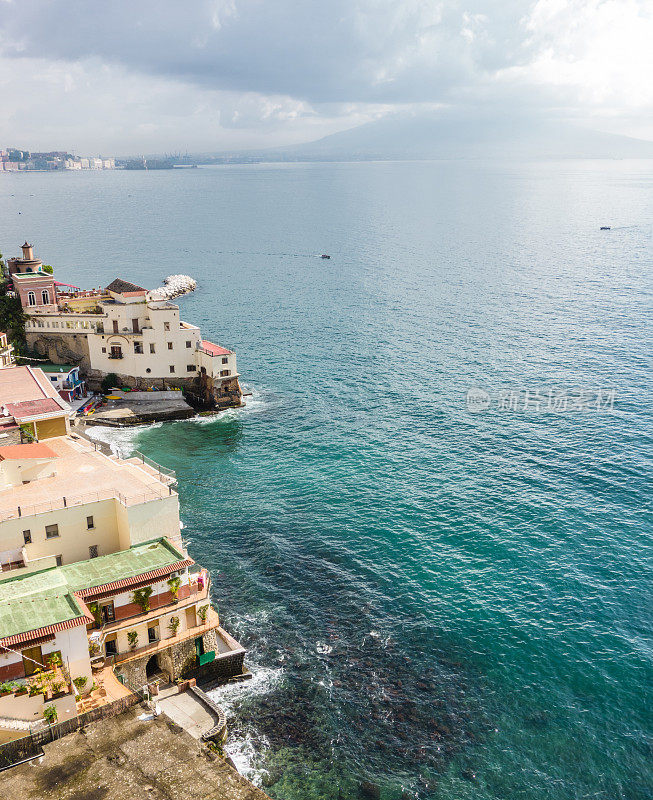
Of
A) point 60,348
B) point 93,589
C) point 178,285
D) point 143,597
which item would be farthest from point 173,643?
point 178,285

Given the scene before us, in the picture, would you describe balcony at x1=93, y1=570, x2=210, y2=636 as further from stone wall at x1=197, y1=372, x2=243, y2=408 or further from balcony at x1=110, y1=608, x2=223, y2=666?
stone wall at x1=197, y1=372, x2=243, y2=408

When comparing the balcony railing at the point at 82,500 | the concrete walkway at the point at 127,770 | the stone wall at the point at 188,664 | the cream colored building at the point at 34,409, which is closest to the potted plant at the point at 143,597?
the stone wall at the point at 188,664

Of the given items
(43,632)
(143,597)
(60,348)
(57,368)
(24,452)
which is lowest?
(143,597)

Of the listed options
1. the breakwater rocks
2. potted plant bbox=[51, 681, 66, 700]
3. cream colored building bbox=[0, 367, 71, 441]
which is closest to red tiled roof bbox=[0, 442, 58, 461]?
cream colored building bbox=[0, 367, 71, 441]

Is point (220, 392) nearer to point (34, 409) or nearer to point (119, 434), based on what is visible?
point (119, 434)

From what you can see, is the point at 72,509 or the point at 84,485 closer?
the point at 72,509

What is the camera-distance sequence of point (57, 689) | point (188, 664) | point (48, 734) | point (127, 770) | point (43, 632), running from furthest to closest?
→ point (188, 664) → point (57, 689) → point (43, 632) → point (48, 734) → point (127, 770)

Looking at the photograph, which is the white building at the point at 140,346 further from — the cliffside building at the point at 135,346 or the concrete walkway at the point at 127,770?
the concrete walkway at the point at 127,770

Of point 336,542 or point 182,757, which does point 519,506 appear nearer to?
point 336,542

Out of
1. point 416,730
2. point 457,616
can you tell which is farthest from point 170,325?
point 416,730
